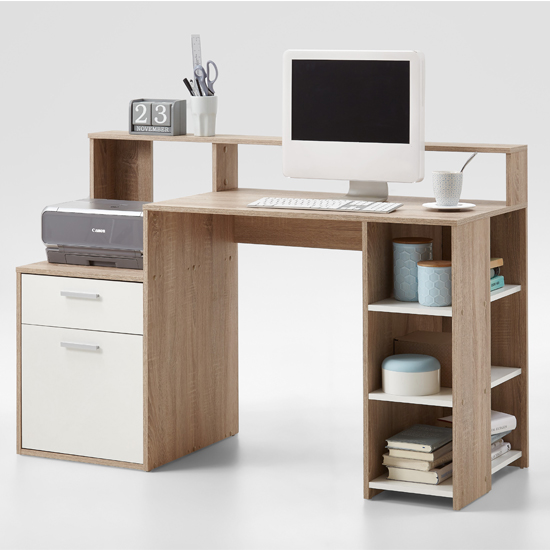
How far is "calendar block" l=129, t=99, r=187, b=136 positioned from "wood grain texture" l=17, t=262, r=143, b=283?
0.64m

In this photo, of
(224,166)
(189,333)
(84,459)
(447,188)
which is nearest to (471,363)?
(447,188)

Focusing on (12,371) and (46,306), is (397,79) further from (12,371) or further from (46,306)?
(12,371)

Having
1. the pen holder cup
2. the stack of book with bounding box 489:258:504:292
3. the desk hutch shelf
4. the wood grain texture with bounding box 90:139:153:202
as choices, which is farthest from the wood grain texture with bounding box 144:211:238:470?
the stack of book with bounding box 489:258:504:292

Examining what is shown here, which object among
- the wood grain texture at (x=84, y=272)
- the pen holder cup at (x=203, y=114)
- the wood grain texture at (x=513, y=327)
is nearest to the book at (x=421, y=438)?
the wood grain texture at (x=513, y=327)

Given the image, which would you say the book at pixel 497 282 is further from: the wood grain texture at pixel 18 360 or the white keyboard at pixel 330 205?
the wood grain texture at pixel 18 360

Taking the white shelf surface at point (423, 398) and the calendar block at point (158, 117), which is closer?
the white shelf surface at point (423, 398)

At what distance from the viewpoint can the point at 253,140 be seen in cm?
436

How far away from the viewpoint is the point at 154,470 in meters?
4.18

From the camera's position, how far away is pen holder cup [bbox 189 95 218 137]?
4.47 m

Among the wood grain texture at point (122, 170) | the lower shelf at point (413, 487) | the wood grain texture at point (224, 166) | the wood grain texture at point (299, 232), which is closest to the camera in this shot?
the lower shelf at point (413, 487)

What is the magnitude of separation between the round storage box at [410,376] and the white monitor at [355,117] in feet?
2.04

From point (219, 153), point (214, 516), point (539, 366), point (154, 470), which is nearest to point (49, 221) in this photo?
point (219, 153)

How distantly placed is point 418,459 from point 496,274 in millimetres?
696

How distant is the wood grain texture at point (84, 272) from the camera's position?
4.10 metres
